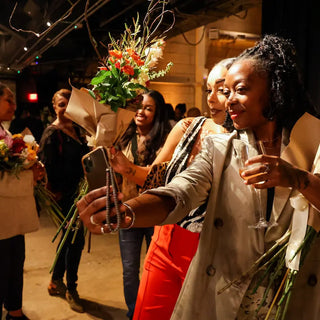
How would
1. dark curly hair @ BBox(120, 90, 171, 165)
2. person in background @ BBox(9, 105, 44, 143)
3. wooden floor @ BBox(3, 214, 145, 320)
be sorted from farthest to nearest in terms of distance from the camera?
1. person in background @ BBox(9, 105, 44, 143)
2. wooden floor @ BBox(3, 214, 145, 320)
3. dark curly hair @ BBox(120, 90, 171, 165)

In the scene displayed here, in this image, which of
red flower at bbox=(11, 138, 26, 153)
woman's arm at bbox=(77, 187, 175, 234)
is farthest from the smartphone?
red flower at bbox=(11, 138, 26, 153)

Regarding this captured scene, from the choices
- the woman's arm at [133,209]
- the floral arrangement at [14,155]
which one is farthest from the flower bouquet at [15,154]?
the woman's arm at [133,209]

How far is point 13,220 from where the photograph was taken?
2.73 metres

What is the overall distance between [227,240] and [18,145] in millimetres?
1946

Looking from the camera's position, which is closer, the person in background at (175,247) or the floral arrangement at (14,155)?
the person in background at (175,247)

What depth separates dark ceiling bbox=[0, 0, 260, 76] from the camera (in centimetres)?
446

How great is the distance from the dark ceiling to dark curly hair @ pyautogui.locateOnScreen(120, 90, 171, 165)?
0.94m

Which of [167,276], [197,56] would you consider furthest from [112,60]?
[197,56]

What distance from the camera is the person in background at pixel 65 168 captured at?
10.9 feet

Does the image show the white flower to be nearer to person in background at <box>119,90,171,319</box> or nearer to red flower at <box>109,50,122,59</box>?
red flower at <box>109,50,122,59</box>

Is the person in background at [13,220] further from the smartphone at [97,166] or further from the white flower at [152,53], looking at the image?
the smartphone at [97,166]

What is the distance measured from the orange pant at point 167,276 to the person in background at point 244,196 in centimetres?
35

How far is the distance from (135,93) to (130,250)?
176cm

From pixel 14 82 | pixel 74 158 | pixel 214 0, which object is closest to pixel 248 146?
pixel 74 158
